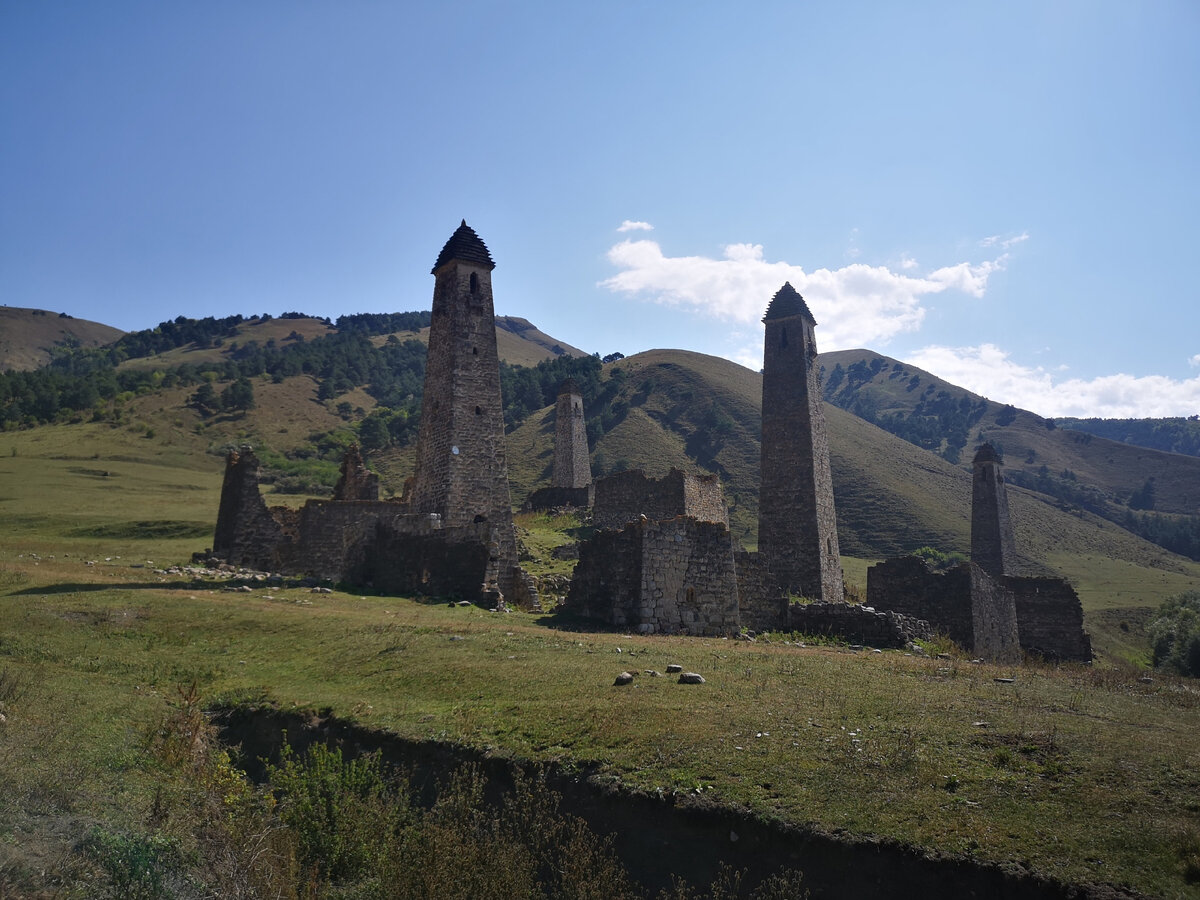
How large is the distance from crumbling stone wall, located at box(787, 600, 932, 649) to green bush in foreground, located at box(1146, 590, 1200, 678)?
14.1 meters

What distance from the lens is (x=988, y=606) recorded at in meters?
21.8

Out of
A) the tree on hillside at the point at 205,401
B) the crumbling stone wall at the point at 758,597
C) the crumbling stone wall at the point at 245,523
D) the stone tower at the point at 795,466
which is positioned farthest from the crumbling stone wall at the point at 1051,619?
the tree on hillside at the point at 205,401

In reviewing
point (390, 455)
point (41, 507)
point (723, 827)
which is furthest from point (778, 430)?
point (390, 455)

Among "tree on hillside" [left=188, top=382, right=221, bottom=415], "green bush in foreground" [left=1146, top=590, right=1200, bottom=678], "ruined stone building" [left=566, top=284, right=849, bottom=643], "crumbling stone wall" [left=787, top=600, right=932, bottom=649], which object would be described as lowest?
"green bush in foreground" [left=1146, top=590, right=1200, bottom=678]

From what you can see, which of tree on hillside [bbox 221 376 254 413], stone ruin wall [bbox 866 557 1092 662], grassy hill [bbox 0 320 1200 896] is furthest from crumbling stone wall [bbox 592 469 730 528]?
tree on hillside [bbox 221 376 254 413]

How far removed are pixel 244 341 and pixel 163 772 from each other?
188 m

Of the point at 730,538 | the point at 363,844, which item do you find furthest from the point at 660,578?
the point at 363,844

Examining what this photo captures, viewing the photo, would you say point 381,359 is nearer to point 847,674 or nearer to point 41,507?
point 41,507

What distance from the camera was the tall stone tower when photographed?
22781 millimetres

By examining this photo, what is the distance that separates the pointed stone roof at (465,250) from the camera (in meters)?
24.4

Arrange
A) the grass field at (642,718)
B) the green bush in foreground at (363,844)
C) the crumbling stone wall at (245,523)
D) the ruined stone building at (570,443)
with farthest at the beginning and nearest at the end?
the ruined stone building at (570,443) → the crumbling stone wall at (245,523) → the green bush in foreground at (363,844) → the grass field at (642,718)

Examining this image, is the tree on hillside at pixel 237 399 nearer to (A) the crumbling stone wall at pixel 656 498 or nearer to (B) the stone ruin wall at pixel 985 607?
(A) the crumbling stone wall at pixel 656 498

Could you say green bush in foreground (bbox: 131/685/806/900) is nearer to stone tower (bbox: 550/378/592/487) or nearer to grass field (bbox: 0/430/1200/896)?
grass field (bbox: 0/430/1200/896)

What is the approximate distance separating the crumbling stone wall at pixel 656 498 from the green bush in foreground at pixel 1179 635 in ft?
52.0
